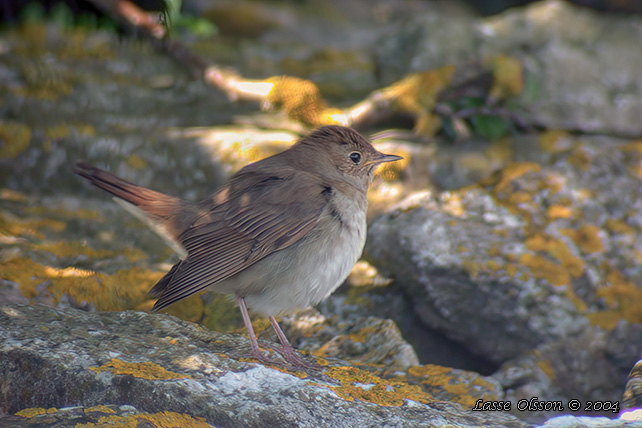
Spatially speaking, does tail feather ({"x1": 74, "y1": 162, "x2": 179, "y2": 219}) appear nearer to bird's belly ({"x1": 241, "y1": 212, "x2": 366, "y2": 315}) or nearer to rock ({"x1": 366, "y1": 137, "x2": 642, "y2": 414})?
bird's belly ({"x1": 241, "y1": 212, "x2": 366, "y2": 315})

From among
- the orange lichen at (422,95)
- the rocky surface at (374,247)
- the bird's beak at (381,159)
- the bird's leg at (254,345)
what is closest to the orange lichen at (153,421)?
the rocky surface at (374,247)

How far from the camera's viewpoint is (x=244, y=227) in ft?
12.2

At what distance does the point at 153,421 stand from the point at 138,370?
0.36m

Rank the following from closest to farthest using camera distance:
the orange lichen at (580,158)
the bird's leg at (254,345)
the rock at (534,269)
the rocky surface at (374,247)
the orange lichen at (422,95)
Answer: the rocky surface at (374,247) < the bird's leg at (254,345) < the rock at (534,269) < the orange lichen at (580,158) < the orange lichen at (422,95)

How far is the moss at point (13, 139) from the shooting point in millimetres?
5359

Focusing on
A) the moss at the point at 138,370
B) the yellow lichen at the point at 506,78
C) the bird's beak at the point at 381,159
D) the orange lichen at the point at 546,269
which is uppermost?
the yellow lichen at the point at 506,78

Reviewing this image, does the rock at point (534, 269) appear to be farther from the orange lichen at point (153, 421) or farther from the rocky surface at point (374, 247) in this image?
the orange lichen at point (153, 421)

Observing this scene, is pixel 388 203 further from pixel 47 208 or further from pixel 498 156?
pixel 47 208

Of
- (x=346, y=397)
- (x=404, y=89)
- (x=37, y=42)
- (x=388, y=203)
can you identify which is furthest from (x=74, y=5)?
(x=346, y=397)

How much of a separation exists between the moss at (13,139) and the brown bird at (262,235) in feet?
6.42

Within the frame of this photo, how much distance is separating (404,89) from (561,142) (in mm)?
1519

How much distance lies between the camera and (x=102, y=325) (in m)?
3.51

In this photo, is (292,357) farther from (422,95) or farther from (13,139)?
(13,139)

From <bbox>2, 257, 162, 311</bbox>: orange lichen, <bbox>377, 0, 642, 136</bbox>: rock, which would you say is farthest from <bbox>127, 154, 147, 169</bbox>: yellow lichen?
<bbox>377, 0, 642, 136</bbox>: rock
